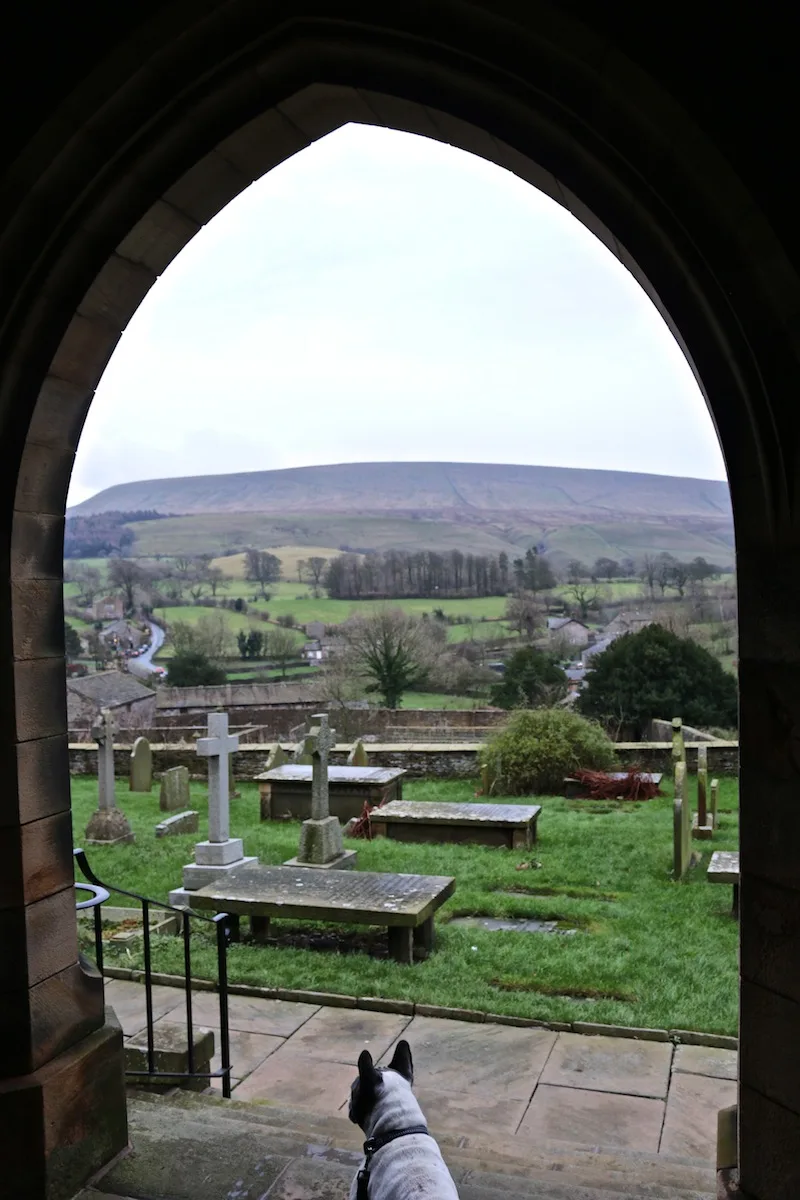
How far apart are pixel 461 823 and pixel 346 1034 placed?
4.83 m

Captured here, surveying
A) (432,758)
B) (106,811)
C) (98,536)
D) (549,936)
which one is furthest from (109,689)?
(98,536)

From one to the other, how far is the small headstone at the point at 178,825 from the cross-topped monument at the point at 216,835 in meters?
2.28

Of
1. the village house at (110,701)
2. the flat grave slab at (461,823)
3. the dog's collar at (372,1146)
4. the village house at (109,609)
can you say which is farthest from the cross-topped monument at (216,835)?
the village house at (109,609)

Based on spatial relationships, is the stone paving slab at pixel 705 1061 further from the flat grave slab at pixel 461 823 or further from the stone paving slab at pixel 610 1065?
the flat grave slab at pixel 461 823

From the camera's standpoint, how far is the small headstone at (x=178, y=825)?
10513 millimetres

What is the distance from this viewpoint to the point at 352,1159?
8.94ft

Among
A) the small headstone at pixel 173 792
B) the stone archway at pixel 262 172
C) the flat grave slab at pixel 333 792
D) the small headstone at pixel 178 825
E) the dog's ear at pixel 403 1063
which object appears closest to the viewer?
the stone archway at pixel 262 172

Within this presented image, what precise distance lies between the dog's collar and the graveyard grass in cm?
308

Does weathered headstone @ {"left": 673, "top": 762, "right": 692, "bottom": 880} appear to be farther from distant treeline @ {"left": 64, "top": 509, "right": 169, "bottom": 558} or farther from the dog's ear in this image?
distant treeline @ {"left": 64, "top": 509, "right": 169, "bottom": 558}

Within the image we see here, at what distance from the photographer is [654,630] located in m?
19.0

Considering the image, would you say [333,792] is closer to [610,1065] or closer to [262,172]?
[610,1065]

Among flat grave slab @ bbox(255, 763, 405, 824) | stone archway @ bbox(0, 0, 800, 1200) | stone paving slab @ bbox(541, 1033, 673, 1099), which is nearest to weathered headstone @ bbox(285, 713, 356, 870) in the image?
→ flat grave slab @ bbox(255, 763, 405, 824)

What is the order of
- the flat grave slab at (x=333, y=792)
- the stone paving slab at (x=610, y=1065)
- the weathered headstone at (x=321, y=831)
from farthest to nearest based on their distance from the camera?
the flat grave slab at (x=333, y=792), the weathered headstone at (x=321, y=831), the stone paving slab at (x=610, y=1065)

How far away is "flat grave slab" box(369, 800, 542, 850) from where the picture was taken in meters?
9.55
